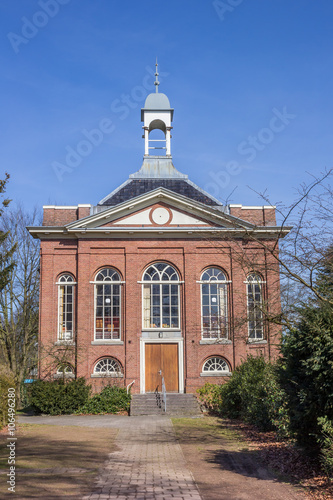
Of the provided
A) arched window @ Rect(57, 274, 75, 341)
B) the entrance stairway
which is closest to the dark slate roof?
arched window @ Rect(57, 274, 75, 341)

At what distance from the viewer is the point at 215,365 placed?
24.0 metres

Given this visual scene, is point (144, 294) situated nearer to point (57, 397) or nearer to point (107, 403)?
point (107, 403)

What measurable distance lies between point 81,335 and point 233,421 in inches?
320

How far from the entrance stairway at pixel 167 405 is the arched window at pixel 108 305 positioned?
3180mm

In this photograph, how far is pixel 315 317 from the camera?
9.55m

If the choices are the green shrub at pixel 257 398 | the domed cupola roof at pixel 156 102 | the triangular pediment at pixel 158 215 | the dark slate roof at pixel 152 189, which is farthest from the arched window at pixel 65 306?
the domed cupola roof at pixel 156 102

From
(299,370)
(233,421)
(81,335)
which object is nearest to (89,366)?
(81,335)

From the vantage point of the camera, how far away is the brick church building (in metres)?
23.7

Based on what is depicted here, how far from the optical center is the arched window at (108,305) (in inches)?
951

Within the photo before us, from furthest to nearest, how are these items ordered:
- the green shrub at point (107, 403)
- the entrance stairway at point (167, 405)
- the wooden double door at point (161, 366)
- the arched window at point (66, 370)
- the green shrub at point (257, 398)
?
the wooden double door at point (161, 366)
the arched window at point (66, 370)
the green shrub at point (107, 403)
the entrance stairway at point (167, 405)
the green shrub at point (257, 398)

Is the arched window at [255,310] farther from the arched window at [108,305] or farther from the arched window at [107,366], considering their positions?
the arched window at [107,366]

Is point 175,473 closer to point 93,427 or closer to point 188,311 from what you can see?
point 93,427

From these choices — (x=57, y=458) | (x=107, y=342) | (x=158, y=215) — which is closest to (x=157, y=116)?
(x=158, y=215)

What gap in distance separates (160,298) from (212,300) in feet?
8.18
